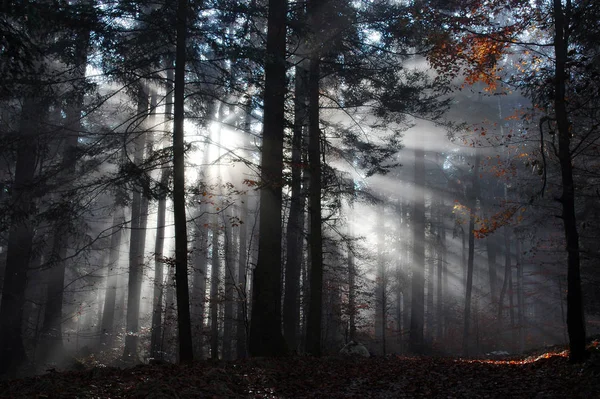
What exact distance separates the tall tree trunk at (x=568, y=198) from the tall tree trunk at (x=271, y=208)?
5.74 meters

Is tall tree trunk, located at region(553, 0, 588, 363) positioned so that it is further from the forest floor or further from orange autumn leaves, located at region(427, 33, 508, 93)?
orange autumn leaves, located at region(427, 33, 508, 93)

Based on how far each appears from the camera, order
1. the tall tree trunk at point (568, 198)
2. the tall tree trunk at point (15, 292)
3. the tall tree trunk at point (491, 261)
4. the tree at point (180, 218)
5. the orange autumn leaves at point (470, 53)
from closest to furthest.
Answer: the tall tree trunk at point (568, 198) < the tree at point (180, 218) < the orange autumn leaves at point (470, 53) < the tall tree trunk at point (15, 292) < the tall tree trunk at point (491, 261)

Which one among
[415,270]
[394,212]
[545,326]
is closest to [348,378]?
[415,270]

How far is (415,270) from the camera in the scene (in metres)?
19.9

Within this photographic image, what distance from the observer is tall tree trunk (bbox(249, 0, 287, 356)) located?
1027cm

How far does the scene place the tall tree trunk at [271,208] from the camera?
1027cm

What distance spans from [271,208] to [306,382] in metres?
4.14

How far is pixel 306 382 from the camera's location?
8039 millimetres

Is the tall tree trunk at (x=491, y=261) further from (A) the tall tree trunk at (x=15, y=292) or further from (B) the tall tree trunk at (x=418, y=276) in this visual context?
(A) the tall tree trunk at (x=15, y=292)

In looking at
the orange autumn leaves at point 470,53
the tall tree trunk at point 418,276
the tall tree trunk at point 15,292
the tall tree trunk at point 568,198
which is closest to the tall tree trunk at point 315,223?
the orange autumn leaves at point 470,53

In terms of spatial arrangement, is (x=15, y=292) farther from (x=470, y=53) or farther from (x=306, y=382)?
(x=470, y=53)

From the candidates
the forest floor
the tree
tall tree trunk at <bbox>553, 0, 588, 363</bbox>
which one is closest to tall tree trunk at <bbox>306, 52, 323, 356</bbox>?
the forest floor

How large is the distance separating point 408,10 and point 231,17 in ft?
13.9

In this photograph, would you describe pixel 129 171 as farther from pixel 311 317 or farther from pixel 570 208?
pixel 570 208
